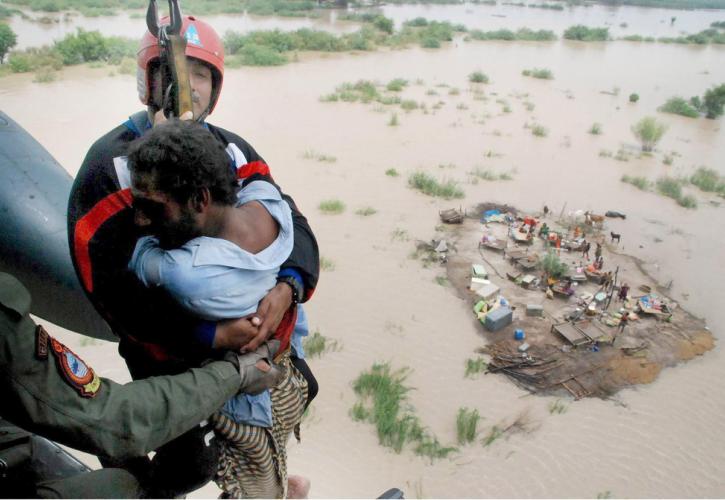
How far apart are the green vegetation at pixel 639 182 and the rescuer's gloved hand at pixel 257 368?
11.1 meters

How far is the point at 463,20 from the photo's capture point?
4606 cm

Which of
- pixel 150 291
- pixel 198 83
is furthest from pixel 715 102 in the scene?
pixel 150 291

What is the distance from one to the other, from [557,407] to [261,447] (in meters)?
3.79

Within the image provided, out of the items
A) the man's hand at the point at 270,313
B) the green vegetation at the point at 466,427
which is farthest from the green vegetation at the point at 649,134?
the man's hand at the point at 270,313

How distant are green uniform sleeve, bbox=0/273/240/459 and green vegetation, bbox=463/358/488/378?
4137 mm

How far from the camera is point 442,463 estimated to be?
167 inches

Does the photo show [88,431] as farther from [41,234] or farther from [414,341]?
[414,341]

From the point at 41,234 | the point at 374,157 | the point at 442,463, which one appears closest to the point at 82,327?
the point at 41,234

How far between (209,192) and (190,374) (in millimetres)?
535

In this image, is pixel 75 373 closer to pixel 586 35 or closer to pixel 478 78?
pixel 478 78

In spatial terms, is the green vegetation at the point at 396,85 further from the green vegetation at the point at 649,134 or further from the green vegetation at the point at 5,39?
the green vegetation at the point at 5,39

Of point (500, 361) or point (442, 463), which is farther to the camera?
point (500, 361)

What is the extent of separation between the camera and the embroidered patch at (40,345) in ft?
3.98

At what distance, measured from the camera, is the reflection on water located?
26.5m
